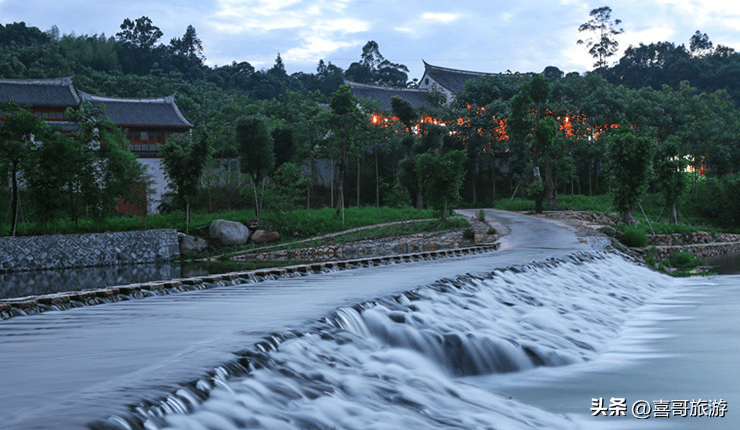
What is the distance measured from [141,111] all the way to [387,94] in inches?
551

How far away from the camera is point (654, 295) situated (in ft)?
35.5

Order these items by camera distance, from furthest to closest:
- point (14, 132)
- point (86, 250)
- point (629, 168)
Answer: point (86, 250) → point (629, 168) → point (14, 132)

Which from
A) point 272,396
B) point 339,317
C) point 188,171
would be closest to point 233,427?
point 272,396

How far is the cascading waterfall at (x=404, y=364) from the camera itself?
3131mm

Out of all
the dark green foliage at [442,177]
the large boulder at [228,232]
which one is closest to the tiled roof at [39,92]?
Answer: the large boulder at [228,232]

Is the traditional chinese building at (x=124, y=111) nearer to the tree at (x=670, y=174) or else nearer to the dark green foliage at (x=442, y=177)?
the dark green foliage at (x=442, y=177)

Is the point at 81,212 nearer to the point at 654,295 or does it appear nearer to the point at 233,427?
the point at 654,295

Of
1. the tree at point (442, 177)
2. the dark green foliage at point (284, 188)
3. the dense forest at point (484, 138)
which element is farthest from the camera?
the dark green foliage at point (284, 188)

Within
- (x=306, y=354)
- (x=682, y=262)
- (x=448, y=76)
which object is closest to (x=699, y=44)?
(x=448, y=76)

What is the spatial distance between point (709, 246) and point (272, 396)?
21.6 meters

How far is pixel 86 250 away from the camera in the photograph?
21.0 metres

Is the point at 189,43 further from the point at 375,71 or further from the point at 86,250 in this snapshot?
the point at 86,250

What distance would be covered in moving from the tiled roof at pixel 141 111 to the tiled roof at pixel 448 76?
15400 mm

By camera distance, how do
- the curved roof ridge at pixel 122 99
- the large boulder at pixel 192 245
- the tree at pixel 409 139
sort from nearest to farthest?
1. the large boulder at pixel 192 245
2. the tree at pixel 409 139
3. the curved roof ridge at pixel 122 99
